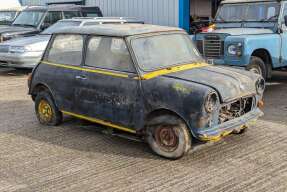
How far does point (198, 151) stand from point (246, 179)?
102 centimetres

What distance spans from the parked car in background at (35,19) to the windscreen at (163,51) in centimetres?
848

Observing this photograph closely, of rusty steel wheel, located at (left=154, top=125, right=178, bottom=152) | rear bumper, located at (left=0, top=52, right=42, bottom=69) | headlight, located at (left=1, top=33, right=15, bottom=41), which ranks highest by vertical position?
headlight, located at (left=1, top=33, right=15, bottom=41)

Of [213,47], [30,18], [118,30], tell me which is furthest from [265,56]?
[30,18]

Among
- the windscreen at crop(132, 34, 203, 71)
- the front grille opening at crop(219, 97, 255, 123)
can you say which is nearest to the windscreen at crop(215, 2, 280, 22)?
the windscreen at crop(132, 34, 203, 71)

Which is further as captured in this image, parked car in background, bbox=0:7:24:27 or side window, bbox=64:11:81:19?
parked car in background, bbox=0:7:24:27

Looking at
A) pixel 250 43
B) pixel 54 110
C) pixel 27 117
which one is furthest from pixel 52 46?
pixel 250 43

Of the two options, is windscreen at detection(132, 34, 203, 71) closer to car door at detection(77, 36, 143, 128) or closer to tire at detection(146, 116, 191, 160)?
car door at detection(77, 36, 143, 128)

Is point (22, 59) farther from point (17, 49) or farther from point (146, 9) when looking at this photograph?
point (146, 9)

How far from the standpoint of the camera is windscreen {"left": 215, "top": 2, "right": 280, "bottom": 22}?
10039 millimetres

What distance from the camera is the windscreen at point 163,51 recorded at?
5.71 m

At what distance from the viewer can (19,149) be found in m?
5.89

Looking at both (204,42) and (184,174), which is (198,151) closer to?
(184,174)

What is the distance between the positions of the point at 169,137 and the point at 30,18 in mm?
10446

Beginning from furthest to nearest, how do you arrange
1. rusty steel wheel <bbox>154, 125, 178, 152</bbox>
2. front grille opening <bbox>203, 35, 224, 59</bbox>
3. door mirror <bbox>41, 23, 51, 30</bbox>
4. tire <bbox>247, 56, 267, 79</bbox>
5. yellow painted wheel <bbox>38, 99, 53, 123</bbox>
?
door mirror <bbox>41, 23, 51, 30</bbox>
front grille opening <bbox>203, 35, 224, 59</bbox>
tire <bbox>247, 56, 267, 79</bbox>
yellow painted wheel <bbox>38, 99, 53, 123</bbox>
rusty steel wheel <bbox>154, 125, 178, 152</bbox>
